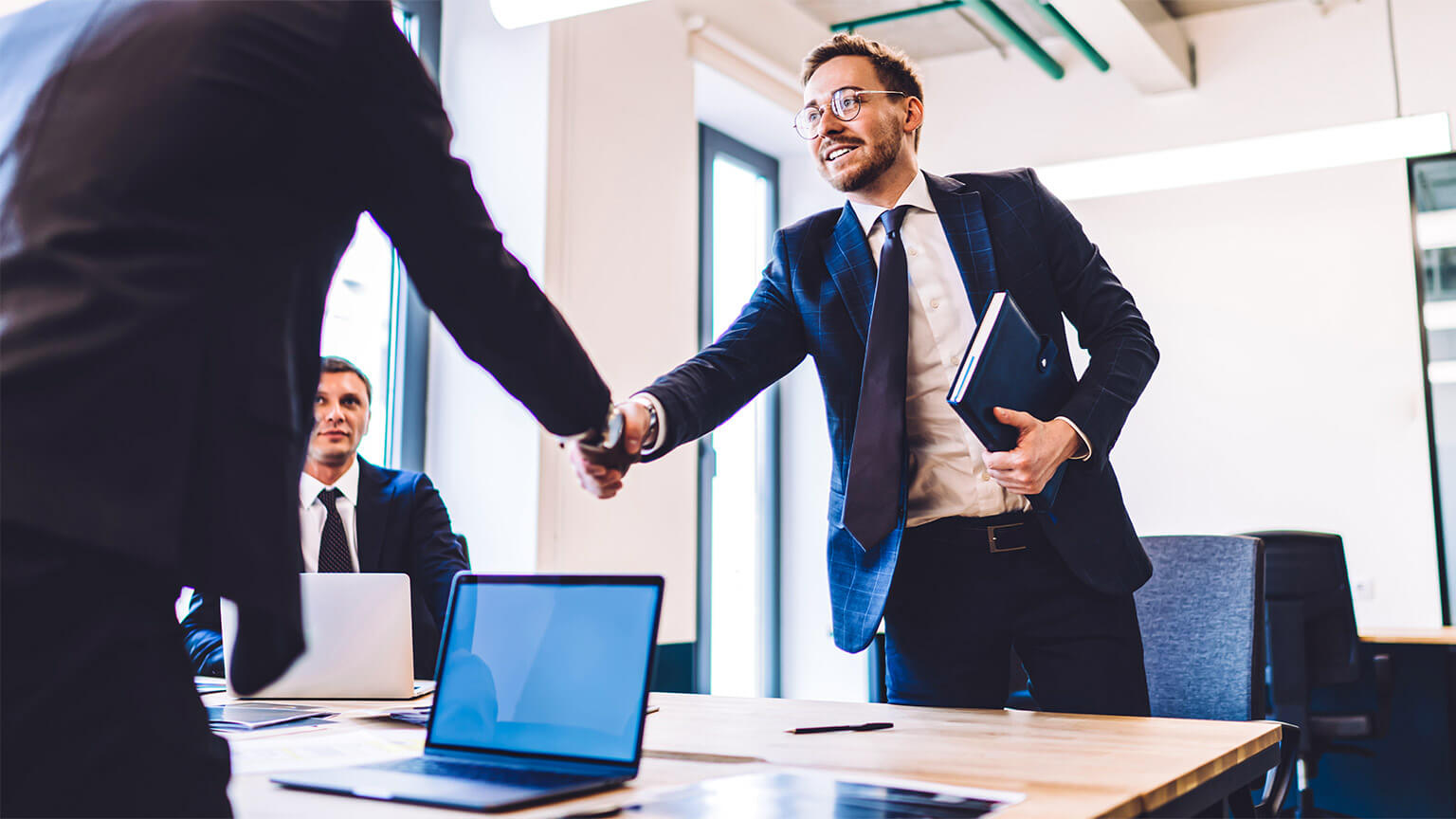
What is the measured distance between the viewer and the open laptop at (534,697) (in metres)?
1.04

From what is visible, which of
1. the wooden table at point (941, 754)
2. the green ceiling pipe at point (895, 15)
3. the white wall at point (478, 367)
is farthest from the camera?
the green ceiling pipe at point (895, 15)

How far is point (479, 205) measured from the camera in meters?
0.98

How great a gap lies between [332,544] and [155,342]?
219 centimetres

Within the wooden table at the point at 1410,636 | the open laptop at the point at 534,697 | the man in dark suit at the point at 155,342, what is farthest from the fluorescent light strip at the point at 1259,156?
the man in dark suit at the point at 155,342

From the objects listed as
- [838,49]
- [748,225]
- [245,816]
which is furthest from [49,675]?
[748,225]

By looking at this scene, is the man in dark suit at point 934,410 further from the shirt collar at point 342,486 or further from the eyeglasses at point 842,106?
the shirt collar at point 342,486

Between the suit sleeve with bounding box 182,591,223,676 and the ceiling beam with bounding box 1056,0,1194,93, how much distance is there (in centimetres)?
366

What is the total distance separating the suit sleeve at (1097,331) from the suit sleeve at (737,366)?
46 centimetres

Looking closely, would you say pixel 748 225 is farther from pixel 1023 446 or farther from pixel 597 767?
pixel 597 767

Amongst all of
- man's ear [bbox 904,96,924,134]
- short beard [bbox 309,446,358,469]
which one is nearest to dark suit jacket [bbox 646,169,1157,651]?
man's ear [bbox 904,96,924,134]

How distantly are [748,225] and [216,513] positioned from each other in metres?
5.14

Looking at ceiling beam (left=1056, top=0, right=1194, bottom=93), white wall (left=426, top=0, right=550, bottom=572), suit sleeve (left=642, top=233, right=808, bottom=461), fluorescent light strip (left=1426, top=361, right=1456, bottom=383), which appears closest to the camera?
suit sleeve (left=642, top=233, right=808, bottom=461)

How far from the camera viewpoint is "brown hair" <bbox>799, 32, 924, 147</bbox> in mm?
2127

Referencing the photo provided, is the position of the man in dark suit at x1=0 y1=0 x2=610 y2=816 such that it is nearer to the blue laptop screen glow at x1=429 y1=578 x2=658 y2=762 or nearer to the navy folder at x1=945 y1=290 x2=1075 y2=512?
the blue laptop screen glow at x1=429 y1=578 x2=658 y2=762
